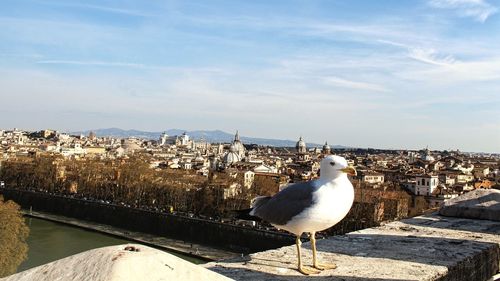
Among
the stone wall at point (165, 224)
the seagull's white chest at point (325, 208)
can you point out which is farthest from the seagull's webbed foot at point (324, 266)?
the stone wall at point (165, 224)

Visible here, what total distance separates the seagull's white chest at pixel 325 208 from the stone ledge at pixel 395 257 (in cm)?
22

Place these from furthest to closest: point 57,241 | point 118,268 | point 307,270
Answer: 1. point 57,241
2. point 307,270
3. point 118,268

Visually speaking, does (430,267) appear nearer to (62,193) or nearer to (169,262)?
(169,262)

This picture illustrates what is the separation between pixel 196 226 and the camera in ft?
89.2

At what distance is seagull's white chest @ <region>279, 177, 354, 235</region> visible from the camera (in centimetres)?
254

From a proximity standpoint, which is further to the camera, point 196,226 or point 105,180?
point 105,180

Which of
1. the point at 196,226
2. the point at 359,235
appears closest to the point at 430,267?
the point at 359,235

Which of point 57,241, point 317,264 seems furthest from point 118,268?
point 57,241

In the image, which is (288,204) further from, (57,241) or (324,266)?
(57,241)

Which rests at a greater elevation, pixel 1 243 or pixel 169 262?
pixel 169 262

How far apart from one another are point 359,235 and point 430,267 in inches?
30.0

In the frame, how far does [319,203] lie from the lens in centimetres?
254

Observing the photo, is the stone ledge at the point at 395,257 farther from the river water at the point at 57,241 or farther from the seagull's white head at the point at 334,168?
the river water at the point at 57,241

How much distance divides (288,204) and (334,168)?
0.28 metres
